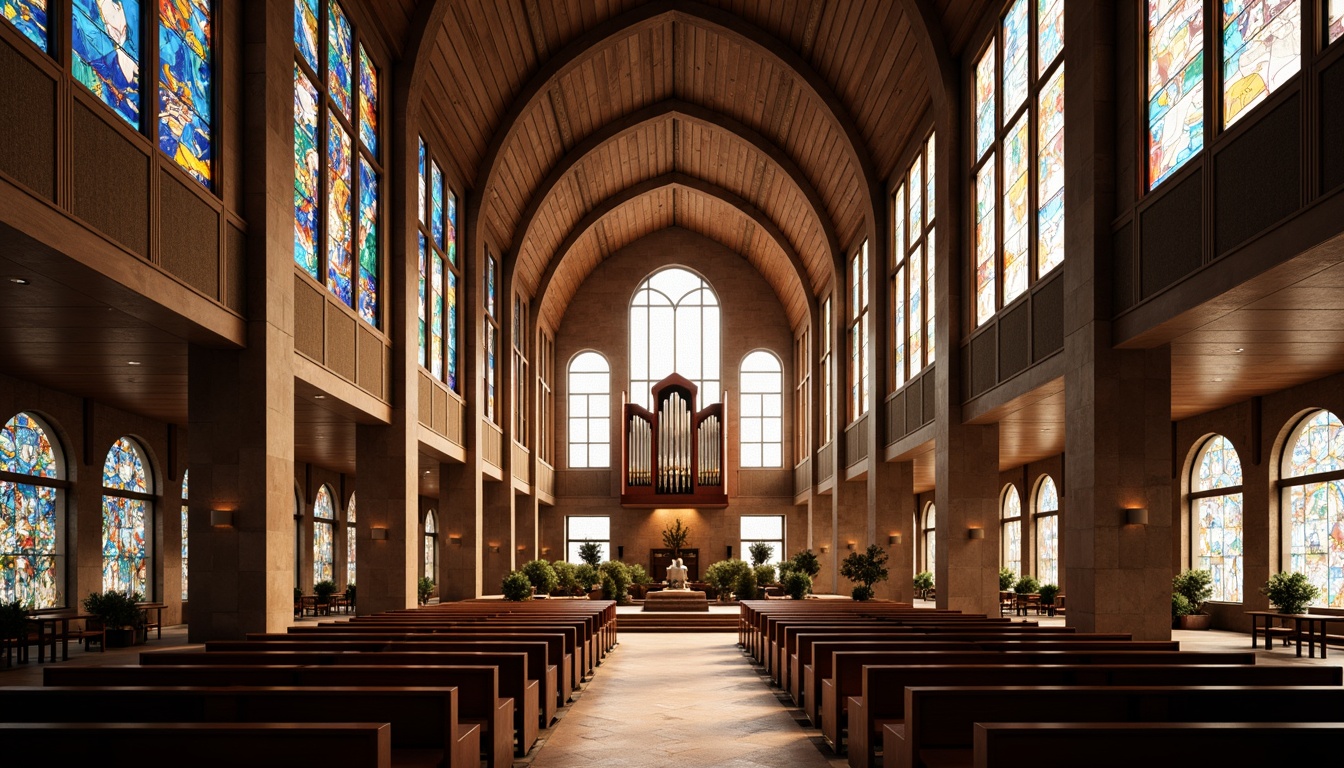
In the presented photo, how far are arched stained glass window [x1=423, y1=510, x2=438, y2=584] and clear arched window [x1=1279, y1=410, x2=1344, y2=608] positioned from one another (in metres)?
24.8

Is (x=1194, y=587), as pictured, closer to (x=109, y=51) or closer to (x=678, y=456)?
(x=109, y=51)

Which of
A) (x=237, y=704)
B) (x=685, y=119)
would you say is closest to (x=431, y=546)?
(x=685, y=119)

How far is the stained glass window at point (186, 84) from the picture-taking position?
10492mm

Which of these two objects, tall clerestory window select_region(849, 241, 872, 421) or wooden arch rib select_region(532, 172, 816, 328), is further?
wooden arch rib select_region(532, 172, 816, 328)

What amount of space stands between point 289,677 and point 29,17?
5.26 meters

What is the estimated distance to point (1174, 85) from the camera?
10594 millimetres

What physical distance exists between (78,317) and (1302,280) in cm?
1082

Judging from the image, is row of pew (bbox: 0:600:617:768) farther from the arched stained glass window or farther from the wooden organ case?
the arched stained glass window

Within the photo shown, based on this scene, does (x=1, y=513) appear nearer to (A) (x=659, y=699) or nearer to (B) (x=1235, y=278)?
(A) (x=659, y=699)

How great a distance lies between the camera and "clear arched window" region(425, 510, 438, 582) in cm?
3534

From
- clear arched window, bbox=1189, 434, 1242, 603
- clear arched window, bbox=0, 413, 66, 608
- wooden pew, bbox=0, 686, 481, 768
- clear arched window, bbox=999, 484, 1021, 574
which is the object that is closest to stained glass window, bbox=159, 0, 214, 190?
wooden pew, bbox=0, 686, 481, 768

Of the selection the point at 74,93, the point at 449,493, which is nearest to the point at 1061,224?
the point at 74,93

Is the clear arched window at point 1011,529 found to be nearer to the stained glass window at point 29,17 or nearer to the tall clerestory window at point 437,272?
the tall clerestory window at point 437,272

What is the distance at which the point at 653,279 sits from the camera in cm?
3662
